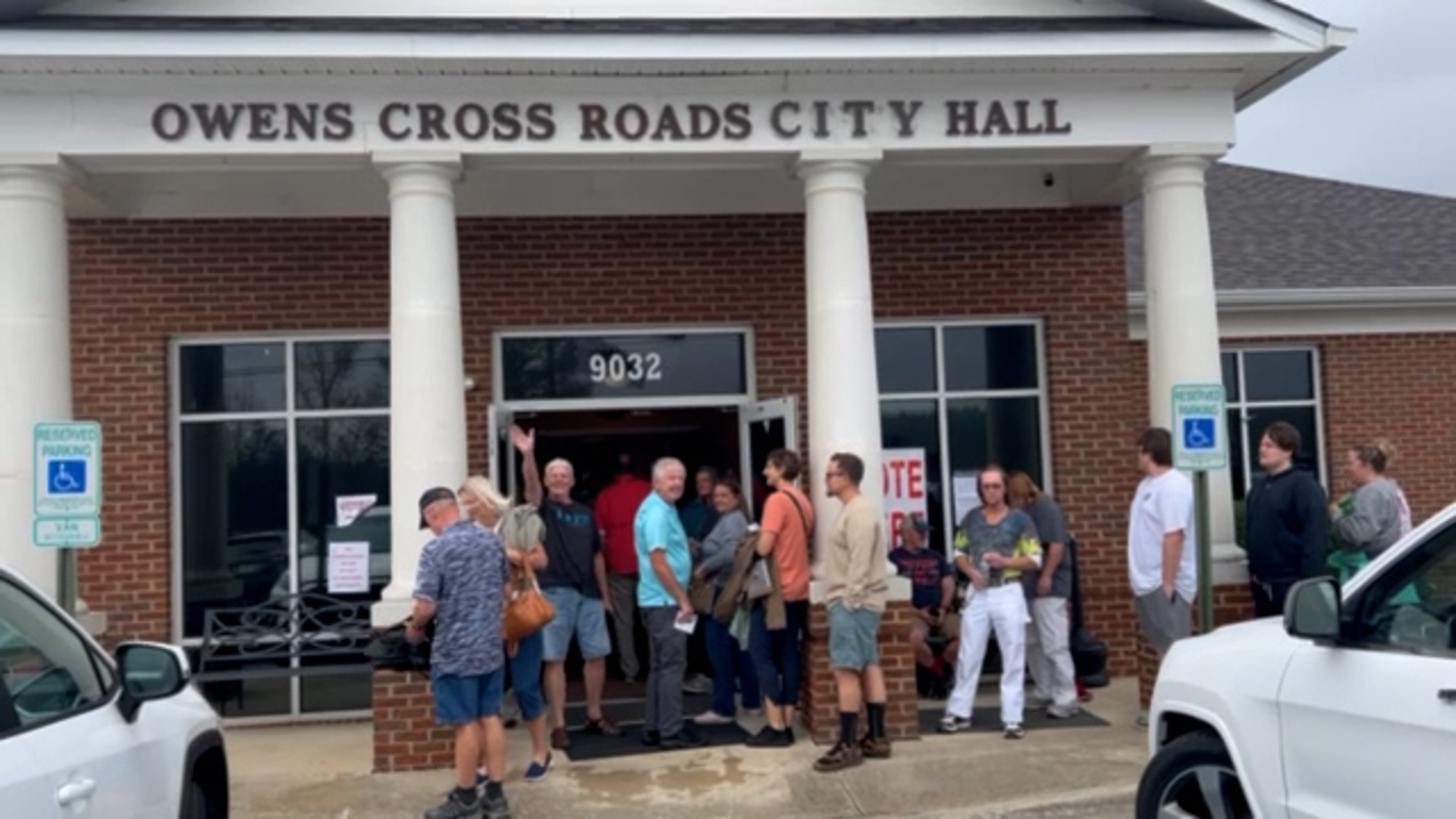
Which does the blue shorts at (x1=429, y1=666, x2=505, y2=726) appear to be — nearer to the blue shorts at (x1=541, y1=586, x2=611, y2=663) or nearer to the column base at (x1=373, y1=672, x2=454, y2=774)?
the column base at (x1=373, y1=672, x2=454, y2=774)

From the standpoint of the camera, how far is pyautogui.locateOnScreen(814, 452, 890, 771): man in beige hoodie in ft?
25.9

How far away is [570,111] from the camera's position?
28.1 feet

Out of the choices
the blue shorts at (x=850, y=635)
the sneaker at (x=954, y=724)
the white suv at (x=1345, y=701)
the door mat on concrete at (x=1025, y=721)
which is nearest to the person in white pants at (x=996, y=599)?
the sneaker at (x=954, y=724)

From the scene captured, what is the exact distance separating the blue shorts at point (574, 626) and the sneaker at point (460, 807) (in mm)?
1480

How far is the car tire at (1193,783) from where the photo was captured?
482 cm

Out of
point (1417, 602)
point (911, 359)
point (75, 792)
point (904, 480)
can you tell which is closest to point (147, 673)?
point (75, 792)

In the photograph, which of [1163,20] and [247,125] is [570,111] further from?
[1163,20]

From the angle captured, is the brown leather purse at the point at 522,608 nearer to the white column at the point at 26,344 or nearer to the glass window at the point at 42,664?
the white column at the point at 26,344

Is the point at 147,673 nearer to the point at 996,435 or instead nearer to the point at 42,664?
the point at 42,664

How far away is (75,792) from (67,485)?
4.07m

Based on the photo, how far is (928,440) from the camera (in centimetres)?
1110

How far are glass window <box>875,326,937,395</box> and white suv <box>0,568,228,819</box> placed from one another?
7.33m

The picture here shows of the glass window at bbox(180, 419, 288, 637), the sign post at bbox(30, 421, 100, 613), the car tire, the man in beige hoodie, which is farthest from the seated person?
the sign post at bbox(30, 421, 100, 613)

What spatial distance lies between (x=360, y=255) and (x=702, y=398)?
2852 millimetres
